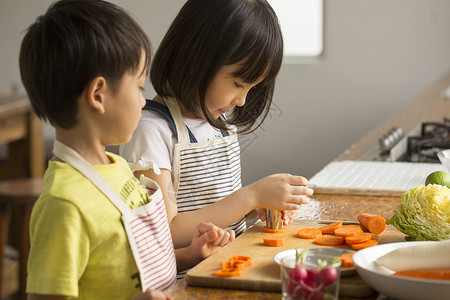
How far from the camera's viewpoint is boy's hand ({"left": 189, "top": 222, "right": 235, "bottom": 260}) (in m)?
1.14

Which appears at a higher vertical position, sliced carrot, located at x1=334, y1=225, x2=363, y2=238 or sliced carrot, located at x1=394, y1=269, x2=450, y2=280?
sliced carrot, located at x1=394, y1=269, x2=450, y2=280

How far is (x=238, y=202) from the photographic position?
1299 mm

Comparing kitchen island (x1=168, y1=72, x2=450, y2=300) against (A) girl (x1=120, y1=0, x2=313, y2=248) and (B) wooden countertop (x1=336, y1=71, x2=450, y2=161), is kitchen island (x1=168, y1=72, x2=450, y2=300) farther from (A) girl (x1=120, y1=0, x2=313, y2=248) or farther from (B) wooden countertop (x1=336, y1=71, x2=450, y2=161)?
(A) girl (x1=120, y1=0, x2=313, y2=248)

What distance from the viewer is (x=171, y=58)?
55.5 inches

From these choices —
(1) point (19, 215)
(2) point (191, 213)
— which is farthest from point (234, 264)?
(1) point (19, 215)

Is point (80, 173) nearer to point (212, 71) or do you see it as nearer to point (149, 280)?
point (149, 280)

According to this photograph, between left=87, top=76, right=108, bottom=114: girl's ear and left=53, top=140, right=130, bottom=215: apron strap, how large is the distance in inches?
Result: 2.9

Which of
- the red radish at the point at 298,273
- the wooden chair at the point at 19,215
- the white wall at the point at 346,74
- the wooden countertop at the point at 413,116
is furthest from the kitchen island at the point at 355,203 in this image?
the wooden chair at the point at 19,215

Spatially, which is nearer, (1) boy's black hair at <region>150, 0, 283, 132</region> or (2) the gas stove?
(1) boy's black hair at <region>150, 0, 283, 132</region>

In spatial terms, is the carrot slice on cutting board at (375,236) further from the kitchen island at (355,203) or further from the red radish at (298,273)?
the red radish at (298,273)

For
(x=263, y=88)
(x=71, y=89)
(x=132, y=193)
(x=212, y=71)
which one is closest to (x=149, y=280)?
(x=132, y=193)

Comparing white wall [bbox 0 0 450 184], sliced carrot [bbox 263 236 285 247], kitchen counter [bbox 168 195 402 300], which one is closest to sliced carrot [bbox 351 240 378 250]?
sliced carrot [bbox 263 236 285 247]

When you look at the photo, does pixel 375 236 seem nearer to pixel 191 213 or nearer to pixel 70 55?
pixel 191 213

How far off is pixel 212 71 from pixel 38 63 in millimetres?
471
